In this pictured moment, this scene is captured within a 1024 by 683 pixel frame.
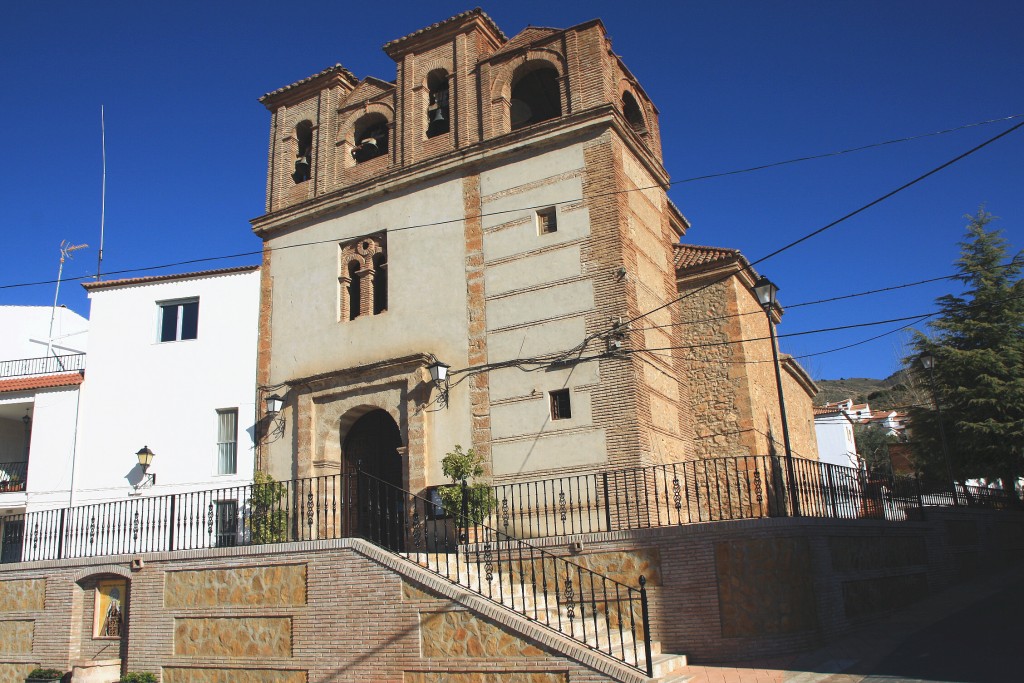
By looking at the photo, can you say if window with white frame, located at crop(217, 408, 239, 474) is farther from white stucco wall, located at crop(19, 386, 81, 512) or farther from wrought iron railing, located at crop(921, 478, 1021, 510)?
wrought iron railing, located at crop(921, 478, 1021, 510)

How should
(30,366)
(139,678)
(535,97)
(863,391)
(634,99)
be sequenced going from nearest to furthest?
(139,678) < (634,99) < (535,97) < (30,366) < (863,391)

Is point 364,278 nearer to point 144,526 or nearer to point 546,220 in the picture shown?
point 546,220

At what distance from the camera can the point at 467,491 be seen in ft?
43.3

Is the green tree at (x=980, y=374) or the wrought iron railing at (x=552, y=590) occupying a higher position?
the green tree at (x=980, y=374)

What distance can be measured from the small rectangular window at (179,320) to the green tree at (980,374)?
1780 cm

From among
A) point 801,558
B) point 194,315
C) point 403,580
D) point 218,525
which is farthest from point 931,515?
point 194,315

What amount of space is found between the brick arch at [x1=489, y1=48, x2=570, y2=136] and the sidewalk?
11.1 m

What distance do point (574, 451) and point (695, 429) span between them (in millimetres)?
4406

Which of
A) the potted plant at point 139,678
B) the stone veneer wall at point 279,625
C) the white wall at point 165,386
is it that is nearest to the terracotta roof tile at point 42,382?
the white wall at point 165,386

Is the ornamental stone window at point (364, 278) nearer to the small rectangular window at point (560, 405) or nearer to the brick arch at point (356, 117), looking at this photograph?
the brick arch at point (356, 117)

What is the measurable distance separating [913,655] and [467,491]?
6.65m

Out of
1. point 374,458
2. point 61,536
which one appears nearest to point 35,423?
point 61,536

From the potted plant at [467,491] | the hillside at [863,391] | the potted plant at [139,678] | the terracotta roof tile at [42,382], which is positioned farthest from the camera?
the hillside at [863,391]

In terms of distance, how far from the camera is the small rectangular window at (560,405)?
1448cm
